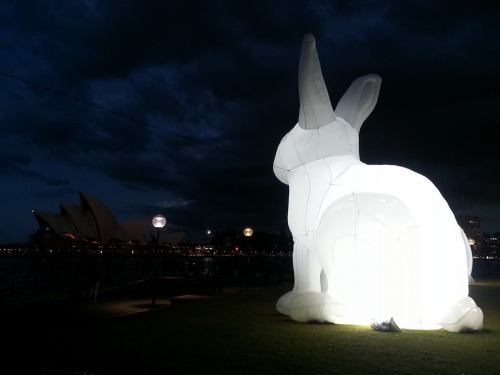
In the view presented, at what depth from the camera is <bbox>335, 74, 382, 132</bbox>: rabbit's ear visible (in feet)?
30.4

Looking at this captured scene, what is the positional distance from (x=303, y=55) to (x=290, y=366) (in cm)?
547

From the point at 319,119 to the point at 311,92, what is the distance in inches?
22.9

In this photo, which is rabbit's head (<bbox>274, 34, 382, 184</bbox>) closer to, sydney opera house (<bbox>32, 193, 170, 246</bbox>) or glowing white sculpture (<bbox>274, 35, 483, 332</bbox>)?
glowing white sculpture (<bbox>274, 35, 483, 332</bbox>)

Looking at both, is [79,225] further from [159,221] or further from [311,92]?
[311,92]

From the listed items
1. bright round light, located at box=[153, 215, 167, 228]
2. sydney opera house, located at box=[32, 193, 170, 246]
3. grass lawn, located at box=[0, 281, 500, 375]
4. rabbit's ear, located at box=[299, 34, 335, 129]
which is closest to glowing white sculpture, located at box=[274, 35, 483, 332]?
Answer: rabbit's ear, located at box=[299, 34, 335, 129]

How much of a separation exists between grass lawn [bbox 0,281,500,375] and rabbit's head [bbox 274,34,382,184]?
11.2 ft

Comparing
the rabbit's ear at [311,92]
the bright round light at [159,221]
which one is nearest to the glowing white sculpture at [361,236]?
the rabbit's ear at [311,92]

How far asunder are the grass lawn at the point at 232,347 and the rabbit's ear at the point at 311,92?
4.04 meters

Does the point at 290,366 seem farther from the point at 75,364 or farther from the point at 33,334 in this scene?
the point at 33,334

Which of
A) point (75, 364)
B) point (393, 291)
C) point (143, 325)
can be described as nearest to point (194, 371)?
point (75, 364)

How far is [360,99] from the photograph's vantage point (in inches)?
368

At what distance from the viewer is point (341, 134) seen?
888 cm

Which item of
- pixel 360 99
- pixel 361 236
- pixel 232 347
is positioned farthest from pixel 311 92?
pixel 232 347

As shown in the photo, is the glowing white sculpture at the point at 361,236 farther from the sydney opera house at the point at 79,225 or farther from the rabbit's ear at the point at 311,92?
the sydney opera house at the point at 79,225
